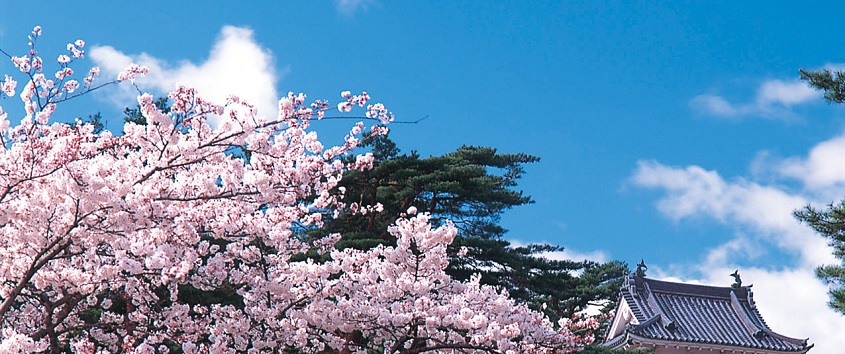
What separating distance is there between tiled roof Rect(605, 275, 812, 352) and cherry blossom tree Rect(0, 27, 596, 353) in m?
13.9

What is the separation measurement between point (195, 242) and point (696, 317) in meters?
21.1

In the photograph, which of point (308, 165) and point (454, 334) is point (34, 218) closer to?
point (308, 165)

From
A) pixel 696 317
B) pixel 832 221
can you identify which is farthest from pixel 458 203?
pixel 696 317

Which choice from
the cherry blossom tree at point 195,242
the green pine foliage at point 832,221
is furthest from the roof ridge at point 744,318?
the cherry blossom tree at point 195,242

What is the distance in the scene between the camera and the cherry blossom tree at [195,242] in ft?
21.2

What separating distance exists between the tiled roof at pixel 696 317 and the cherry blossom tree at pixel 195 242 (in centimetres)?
1391

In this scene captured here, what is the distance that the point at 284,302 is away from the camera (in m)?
8.74

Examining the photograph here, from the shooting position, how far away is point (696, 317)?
2475cm

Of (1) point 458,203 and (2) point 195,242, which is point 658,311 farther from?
(2) point 195,242

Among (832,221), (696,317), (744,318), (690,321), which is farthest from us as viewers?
(744,318)

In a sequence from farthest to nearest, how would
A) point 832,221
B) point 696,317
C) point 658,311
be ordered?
1. point 696,317
2. point 658,311
3. point 832,221

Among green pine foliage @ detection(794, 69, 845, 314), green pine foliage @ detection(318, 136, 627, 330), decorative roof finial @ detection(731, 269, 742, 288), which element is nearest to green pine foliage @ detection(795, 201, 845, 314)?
A: green pine foliage @ detection(794, 69, 845, 314)

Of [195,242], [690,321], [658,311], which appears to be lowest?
[195,242]

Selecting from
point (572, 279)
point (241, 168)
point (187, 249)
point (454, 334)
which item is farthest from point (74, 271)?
point (572, 279)
